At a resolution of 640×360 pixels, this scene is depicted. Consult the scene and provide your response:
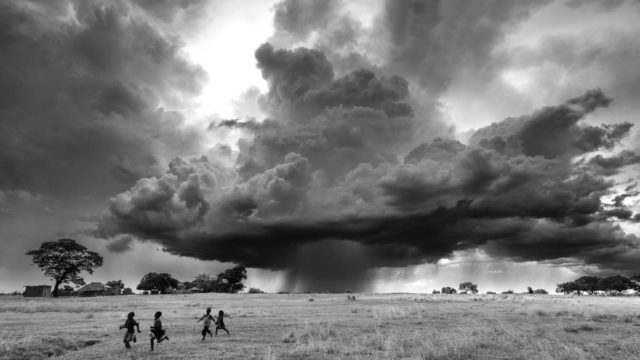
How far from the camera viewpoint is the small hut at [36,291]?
383 feet

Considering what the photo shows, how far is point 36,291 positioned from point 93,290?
574 inches

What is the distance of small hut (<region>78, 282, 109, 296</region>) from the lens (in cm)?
12638

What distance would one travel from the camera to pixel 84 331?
109ft

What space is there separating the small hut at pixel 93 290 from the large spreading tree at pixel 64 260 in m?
17.6

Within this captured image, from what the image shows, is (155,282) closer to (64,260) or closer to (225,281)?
(225,281)

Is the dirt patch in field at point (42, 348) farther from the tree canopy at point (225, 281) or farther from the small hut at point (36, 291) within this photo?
the tree canopy at point (225, 281)

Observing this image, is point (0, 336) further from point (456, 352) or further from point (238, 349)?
point (456, 352)

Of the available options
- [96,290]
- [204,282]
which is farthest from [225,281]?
[96,290]

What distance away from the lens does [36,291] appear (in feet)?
385

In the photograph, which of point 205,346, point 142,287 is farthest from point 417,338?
point 142,287

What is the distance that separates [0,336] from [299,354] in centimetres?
2124

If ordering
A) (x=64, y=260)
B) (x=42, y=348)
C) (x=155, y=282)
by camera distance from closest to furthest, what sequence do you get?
1. (x=42, y=348)
2. (x=64, y=260)
3. (x=155, y=282)

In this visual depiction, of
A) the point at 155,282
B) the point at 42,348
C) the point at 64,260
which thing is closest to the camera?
the point at 42,348

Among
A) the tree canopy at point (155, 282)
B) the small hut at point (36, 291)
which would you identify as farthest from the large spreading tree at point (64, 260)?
the tree canopy at point (155, 282)
